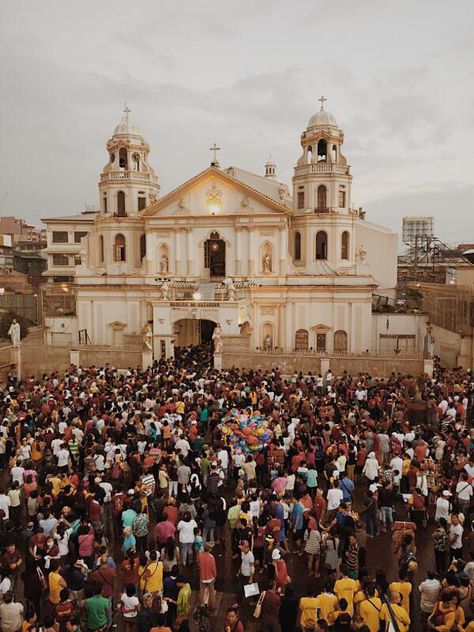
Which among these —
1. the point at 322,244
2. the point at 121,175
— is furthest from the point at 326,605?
the point at 121,175

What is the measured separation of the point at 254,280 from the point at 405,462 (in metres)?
25.8

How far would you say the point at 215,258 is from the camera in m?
39.7

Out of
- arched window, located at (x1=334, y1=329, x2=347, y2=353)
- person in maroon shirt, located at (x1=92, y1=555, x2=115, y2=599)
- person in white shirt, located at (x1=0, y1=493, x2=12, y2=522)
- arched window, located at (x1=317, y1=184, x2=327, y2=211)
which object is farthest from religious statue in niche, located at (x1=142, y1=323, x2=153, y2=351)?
person in maroon shirt, located at (x1=92, y1=555, x2=115, y2=599)

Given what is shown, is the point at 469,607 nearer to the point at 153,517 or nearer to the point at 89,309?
the point at 153,517

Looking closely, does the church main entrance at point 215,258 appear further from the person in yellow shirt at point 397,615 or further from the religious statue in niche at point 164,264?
the person in yellow shirt at point 397,615

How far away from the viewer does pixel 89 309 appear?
4066 cm

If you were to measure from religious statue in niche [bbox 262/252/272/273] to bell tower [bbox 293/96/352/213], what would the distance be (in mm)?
4327

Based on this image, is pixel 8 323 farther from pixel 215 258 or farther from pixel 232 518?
pixel 232 518

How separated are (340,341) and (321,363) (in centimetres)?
975

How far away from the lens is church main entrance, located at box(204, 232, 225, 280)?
129ft

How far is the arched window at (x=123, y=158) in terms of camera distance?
4208 centimetres

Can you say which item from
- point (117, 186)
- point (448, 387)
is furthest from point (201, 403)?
point (117, 186)

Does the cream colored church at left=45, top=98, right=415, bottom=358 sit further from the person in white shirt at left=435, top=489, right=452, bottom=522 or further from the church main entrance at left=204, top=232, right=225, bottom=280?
the person in white shirt at left=435, top=489, right=452, bottom=522

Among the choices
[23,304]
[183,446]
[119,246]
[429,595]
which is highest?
[119,246]
